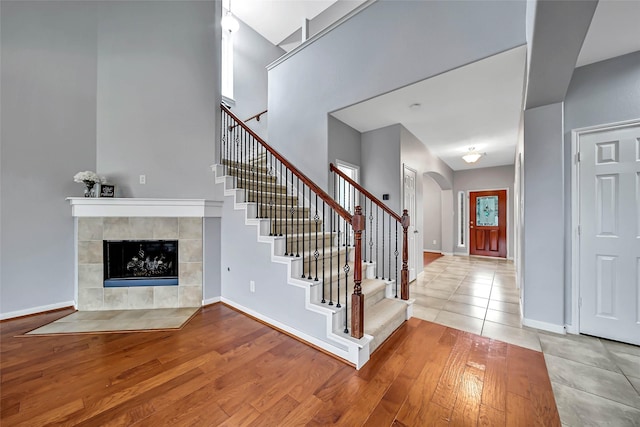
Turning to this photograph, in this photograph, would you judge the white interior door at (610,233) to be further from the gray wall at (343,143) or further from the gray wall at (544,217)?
the gray wall at (343,143)

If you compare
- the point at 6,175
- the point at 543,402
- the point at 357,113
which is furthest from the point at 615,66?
the point at 6,175

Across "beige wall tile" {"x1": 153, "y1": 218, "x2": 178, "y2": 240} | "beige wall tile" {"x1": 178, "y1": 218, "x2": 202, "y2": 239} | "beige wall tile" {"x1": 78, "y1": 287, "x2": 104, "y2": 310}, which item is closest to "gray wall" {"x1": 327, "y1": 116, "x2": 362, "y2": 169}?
"beige wall tile" {"x1": 178, "y1": 218, "x2": 202, "y2": 239}

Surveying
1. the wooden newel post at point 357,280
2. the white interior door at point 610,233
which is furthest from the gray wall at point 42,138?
the white interior door at point 610,233

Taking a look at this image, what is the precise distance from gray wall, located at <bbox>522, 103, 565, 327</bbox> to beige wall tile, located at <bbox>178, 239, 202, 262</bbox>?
3943 millimetres

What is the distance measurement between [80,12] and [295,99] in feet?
9.68

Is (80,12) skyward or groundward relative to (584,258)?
skyward

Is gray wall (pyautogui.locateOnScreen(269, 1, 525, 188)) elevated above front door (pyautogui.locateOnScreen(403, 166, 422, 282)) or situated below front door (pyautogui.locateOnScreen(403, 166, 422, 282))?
above

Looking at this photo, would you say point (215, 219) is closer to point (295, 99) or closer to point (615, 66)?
point (295, 99)

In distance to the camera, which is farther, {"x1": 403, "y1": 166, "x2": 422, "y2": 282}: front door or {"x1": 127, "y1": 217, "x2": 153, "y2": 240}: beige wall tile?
{"x1": 403, "y1": 166, "x2": 422, "y2": 282}: front door

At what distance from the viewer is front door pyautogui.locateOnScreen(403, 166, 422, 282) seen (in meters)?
4.53

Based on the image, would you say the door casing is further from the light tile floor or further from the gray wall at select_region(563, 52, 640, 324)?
the light tile floor

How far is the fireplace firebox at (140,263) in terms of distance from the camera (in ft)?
10.3

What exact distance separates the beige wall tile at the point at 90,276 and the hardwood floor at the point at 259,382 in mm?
645

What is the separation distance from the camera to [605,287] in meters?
2.37
